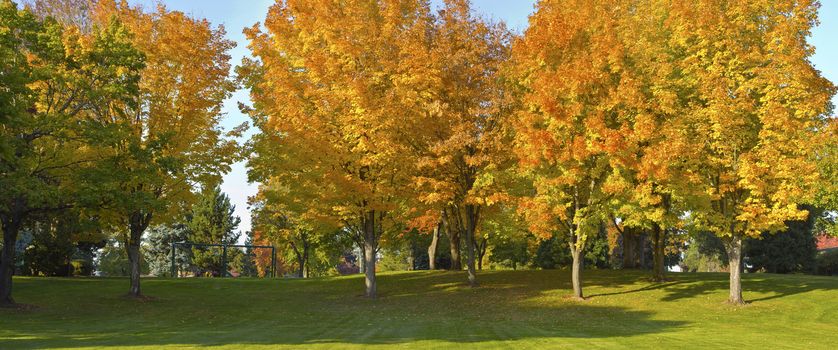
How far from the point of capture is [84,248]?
4728 centimetres

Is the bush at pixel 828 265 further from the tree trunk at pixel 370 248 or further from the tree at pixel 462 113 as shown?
the tree trunk at pixel 370 248

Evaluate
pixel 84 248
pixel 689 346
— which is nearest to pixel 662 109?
pixel 689 346

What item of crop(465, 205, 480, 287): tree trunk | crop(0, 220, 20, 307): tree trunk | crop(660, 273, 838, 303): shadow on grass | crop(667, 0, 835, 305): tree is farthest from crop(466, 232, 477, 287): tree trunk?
crop(0, 220, 20, 307): tree trunk

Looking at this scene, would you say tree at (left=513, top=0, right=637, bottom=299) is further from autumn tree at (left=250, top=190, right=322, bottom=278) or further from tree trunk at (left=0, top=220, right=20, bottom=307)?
autumn tree at (left=250, top=190, right=322, bottom=278)

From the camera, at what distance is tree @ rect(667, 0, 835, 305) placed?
25.1 m

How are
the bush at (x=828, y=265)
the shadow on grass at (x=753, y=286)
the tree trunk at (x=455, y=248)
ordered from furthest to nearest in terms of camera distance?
the bush at (x=828, y=265), the tree trunk at (x=455, y=248), the shadow on grass at (x=753, y=286)

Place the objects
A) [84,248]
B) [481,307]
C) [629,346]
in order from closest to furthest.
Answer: [629,346] < [481,307] < [84,248]

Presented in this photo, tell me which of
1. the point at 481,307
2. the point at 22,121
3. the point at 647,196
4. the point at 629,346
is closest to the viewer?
the point at 629,346

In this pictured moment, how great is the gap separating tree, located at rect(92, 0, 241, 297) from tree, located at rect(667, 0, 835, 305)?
2123cm

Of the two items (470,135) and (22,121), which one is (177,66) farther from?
(470,135)

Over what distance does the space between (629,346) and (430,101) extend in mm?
15879

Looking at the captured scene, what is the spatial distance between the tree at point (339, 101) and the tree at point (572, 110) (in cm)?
510

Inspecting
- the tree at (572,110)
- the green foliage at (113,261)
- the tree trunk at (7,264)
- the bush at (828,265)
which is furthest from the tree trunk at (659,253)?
the green foliage at (113,261)

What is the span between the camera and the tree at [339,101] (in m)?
27.1
